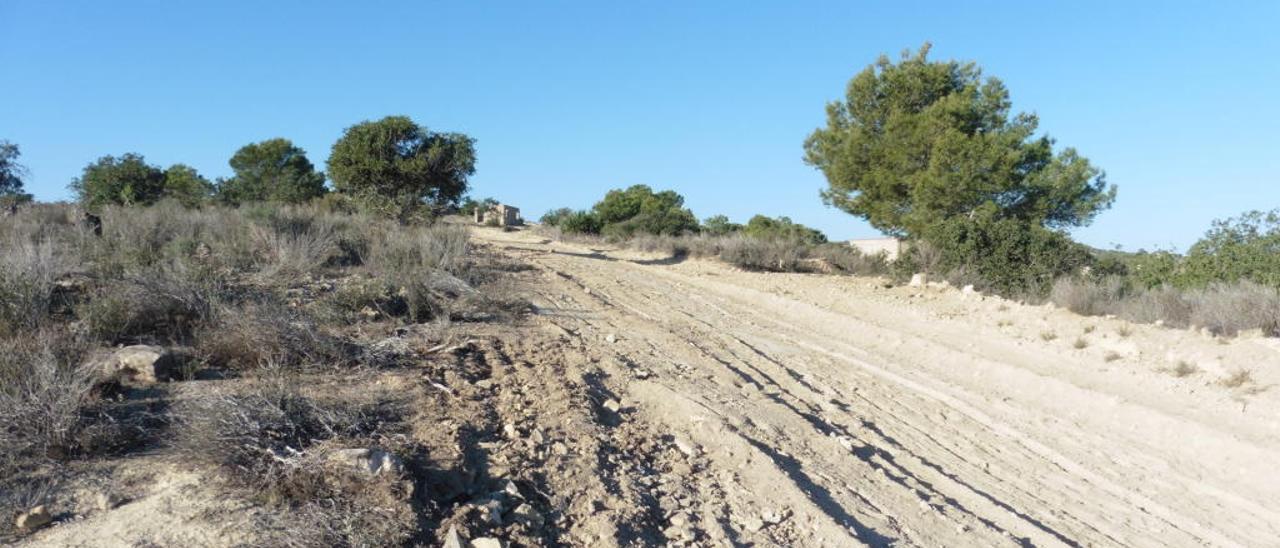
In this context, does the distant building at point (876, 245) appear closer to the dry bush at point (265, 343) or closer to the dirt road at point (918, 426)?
the dirt road at point (918, 426)

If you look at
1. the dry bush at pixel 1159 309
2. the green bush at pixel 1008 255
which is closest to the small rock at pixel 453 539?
the dry bush at pixel 1159 309

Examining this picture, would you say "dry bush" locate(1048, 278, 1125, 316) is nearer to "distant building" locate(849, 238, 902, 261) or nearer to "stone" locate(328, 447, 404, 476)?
"distant building" locate(849, 238, 902, 261)

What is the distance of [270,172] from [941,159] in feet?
96.6

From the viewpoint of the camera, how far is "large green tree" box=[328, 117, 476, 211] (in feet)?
66.8

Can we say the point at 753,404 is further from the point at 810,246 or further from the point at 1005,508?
the point at 810,246

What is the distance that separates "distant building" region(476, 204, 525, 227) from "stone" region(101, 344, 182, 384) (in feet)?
92.1

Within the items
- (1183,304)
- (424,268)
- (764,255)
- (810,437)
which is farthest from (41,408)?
(764,255)

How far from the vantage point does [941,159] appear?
17.3 meters

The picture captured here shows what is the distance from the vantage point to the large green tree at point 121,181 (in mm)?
22422

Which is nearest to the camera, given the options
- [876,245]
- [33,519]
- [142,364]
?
[33,519]

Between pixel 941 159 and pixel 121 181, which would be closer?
pixel 941 159

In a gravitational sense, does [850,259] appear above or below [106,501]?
above

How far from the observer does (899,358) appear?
30.4 ft

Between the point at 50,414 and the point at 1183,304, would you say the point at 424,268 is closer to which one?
the point at 50,414
